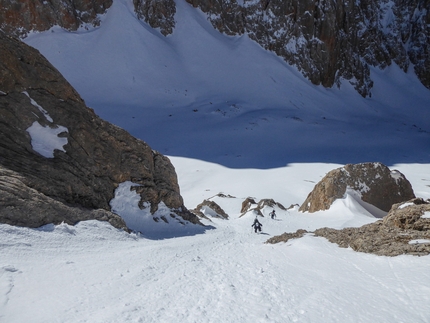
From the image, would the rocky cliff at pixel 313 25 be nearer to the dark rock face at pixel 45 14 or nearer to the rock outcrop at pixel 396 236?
the dark rock face at pixel 45 14

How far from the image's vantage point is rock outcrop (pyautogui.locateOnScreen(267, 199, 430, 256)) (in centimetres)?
572

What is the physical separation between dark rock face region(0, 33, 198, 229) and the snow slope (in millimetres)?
981

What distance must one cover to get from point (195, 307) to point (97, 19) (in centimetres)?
6727

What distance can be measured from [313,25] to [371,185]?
65874 millimetres

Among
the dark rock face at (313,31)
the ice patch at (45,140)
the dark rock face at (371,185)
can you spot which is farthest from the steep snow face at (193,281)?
the dark rock face at (313,31)

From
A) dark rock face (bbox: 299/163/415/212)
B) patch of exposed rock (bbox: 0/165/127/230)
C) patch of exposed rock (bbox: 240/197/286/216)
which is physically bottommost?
patch of exposed rock (bbox: 0/165/127/230)

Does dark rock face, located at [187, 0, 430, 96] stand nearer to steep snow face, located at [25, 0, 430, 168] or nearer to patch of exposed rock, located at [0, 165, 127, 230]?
steep snow face, located at [25, 0, 430, 168]

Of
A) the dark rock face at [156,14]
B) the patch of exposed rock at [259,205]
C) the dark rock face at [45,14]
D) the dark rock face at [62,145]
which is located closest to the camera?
the dark rock face at [62,145]

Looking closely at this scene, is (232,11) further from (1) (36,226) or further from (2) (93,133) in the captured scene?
(1) (36,226)

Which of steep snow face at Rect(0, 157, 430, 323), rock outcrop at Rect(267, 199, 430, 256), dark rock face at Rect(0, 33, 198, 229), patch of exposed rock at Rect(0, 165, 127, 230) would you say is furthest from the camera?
dark rock face at Rect(0, 33, 198, 229)

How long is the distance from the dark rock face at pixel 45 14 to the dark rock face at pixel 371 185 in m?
56.4

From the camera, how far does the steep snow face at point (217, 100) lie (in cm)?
3956

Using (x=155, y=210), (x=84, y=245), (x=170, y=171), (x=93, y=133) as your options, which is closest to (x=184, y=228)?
(x=155, y=210)

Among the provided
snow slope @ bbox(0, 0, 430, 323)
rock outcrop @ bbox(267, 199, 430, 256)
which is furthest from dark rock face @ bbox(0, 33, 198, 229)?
rock outcrop @ bbox(267, 199, 430, 256)
